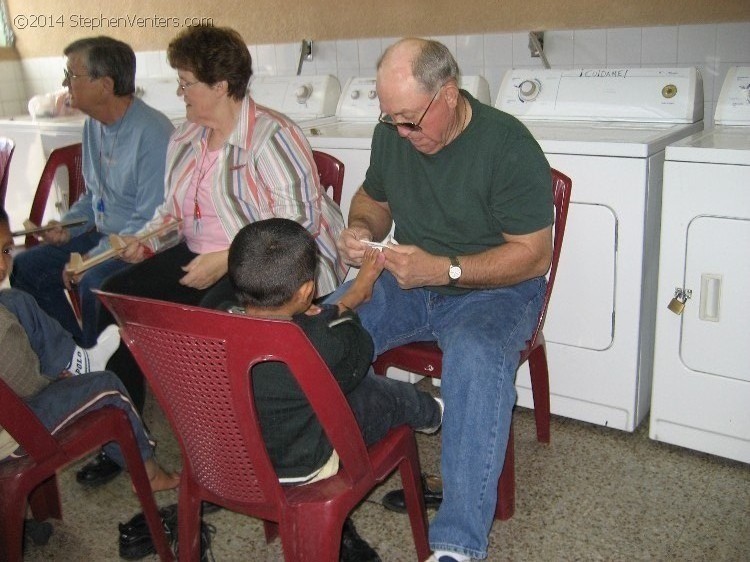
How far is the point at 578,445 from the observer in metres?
2.19

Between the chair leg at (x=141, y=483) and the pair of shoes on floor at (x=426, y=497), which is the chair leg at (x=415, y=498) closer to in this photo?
the pair of shoes on floor at (x=426, y=497)

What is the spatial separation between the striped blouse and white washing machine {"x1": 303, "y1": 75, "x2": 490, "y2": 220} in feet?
1.13

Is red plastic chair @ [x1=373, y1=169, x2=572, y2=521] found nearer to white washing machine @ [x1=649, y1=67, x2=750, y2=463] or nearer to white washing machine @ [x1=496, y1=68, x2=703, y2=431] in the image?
white washing machine @ [x1=496, y1=68, x2=703, y2=431]

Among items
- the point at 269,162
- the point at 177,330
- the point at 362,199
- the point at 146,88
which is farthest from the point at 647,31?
the point at 146,88

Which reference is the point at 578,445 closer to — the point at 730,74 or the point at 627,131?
the point at 627,131

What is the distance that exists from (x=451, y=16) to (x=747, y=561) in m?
2.16

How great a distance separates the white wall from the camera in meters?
2.46

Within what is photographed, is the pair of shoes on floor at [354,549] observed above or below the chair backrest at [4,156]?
below

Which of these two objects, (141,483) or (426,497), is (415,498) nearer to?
(426,497)

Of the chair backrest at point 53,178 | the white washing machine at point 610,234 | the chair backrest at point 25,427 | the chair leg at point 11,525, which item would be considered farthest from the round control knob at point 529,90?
the chair leg at point 11,525

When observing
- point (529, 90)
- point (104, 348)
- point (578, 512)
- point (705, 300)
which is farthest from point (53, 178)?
point (705, 300)

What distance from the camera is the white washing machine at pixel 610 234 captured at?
2.03 m

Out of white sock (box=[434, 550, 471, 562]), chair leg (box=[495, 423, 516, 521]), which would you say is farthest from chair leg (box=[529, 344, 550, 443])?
white sock (box=[434, 550, 471, 562])

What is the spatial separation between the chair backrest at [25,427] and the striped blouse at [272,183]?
0.76m
